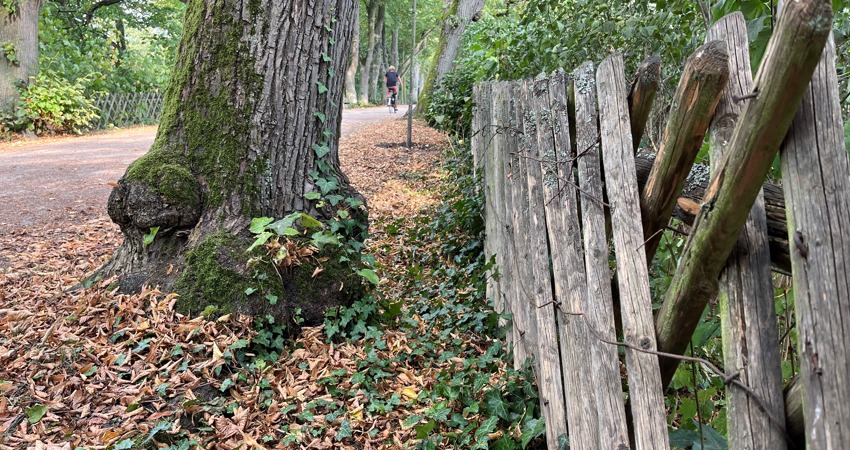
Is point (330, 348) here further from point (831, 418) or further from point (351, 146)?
point (351, 146)

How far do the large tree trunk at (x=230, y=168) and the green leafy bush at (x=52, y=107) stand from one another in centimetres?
1306

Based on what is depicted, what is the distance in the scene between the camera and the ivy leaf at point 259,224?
3.56 metres

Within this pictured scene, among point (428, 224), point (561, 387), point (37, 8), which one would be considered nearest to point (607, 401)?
point (561, 387)

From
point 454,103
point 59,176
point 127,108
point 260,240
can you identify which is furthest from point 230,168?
point 127,108

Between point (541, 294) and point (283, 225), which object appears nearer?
point (541, 294)

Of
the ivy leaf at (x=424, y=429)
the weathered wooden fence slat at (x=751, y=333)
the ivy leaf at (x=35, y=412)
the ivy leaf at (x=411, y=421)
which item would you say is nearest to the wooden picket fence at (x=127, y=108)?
the ivy leaf at (x=35, y=412)

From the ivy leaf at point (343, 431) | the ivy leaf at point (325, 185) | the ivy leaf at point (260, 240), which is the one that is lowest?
the ivy leaf at point (343, 431)

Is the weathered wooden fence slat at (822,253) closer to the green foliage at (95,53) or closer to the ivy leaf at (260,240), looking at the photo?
the ivy leaf at (260,240)

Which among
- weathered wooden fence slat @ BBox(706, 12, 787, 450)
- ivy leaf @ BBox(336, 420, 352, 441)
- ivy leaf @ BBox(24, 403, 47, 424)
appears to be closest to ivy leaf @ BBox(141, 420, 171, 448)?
ivy leaf @ BBox(24, 403, 47, 424)

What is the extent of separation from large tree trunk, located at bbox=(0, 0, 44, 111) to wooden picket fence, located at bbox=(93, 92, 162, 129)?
9.01ft

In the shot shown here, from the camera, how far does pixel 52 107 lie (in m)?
14.4

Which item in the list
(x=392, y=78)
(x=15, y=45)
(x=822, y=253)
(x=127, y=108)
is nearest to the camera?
(x=822, y=253)

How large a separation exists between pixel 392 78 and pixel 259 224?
838 inches

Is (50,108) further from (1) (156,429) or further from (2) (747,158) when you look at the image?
(2) (747,158)
